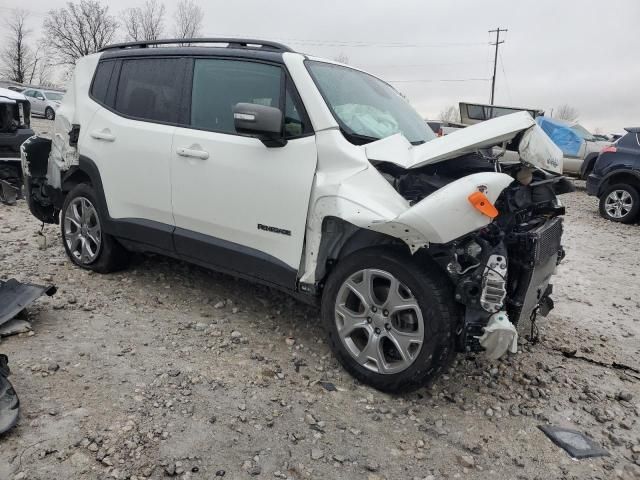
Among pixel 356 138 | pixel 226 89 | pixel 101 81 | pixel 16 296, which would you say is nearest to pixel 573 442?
pixel 356 138

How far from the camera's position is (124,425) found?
2.57 metres

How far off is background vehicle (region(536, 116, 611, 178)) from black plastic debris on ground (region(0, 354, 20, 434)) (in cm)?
1321

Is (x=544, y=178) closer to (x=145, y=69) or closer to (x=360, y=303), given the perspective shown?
(x=360, y=303)

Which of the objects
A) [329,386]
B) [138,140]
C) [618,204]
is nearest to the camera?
[329,386]

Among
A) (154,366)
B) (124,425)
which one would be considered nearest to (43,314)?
(154,366)

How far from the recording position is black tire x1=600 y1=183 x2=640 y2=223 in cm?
927

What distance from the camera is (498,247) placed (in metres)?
2.76

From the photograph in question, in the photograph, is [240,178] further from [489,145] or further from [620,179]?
[620,179]

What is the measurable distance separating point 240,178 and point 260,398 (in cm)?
141

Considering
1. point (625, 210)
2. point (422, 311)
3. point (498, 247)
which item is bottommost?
point (422, 311)

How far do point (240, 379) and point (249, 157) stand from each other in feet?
4.61

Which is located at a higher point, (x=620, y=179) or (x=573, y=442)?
(x=620, y=179)

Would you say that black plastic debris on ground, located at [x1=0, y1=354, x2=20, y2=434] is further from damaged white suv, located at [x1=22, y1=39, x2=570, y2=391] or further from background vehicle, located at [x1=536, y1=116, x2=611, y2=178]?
background vehicle, located at [x1=536, y1=116, x2=611, y2=178]

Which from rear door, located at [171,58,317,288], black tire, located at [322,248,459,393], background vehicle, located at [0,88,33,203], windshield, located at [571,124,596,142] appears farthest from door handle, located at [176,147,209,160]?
windshield, located at [571,124,596,142]
